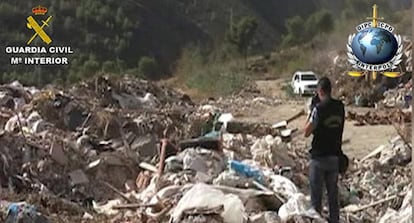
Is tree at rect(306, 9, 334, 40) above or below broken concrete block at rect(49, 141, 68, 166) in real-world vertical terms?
A: above

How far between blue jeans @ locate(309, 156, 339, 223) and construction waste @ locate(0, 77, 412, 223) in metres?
0.06

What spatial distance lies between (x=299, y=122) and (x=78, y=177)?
5.23 feet

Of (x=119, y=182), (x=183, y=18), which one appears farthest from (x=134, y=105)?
(x=183, y=18)

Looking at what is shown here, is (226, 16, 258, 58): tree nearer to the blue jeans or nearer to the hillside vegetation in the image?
the hillside vegetation

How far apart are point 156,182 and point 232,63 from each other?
93 cm

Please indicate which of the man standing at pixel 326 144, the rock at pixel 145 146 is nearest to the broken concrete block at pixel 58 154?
the rock at pixel 145 146

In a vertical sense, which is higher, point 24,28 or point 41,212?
point 24,28

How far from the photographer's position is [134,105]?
7.28 metres

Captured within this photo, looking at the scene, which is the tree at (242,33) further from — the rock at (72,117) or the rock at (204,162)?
the rock at (72,117)

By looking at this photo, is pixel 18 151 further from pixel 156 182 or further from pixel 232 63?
pixel 232 63

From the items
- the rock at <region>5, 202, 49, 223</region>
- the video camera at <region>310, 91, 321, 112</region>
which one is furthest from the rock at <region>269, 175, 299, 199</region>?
the rock at <region>5, 202, 49, 223</region>

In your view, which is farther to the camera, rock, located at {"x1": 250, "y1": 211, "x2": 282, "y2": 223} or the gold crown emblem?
the gold crown emblem

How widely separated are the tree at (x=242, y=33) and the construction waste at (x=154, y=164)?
0.48m

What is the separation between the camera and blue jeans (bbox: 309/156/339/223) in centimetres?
611
